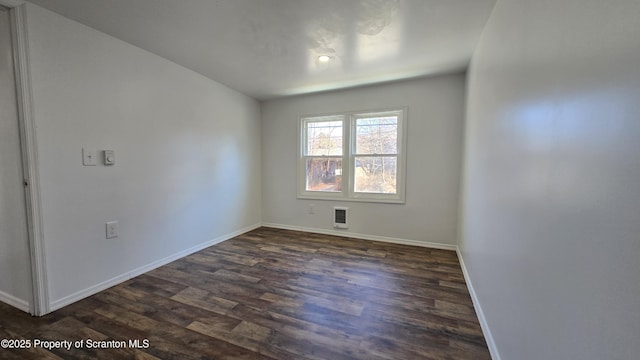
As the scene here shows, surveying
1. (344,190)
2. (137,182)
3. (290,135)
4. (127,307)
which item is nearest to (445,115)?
(344,190)

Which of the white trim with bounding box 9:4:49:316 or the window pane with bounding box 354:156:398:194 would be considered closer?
the white trim with bounding box 9:4:49:316

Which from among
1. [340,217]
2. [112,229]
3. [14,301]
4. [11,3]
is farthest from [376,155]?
[14,301]

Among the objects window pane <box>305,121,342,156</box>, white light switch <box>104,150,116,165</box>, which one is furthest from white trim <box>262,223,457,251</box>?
white light switch <box>104,150,116,165</box>

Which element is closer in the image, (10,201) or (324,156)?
(10,201)

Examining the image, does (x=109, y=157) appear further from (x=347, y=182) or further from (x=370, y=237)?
(x=370, y=237)

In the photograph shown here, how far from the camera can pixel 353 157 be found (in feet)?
12.5

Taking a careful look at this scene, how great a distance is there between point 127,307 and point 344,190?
2.86 metres

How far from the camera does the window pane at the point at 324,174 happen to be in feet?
13.0

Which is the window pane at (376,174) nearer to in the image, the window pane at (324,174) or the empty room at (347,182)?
the empty room at (347,182)

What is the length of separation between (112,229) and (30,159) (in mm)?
800

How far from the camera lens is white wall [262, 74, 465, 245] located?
3230 mm

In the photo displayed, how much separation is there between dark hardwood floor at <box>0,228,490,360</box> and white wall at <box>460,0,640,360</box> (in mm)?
504

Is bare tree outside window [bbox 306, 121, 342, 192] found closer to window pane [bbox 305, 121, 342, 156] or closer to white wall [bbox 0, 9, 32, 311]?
window pane [bbox 305, 121, 342, 156]

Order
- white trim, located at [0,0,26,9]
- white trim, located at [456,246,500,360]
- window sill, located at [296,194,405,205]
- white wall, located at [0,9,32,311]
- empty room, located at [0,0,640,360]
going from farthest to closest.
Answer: window sill, located at [296,194,405,205], white wall, located at [0,9,32,311], white trim, located at [0,0,26,9], white trim, located at [456,246,500,360], empty room, located at [0,0,640,360]
